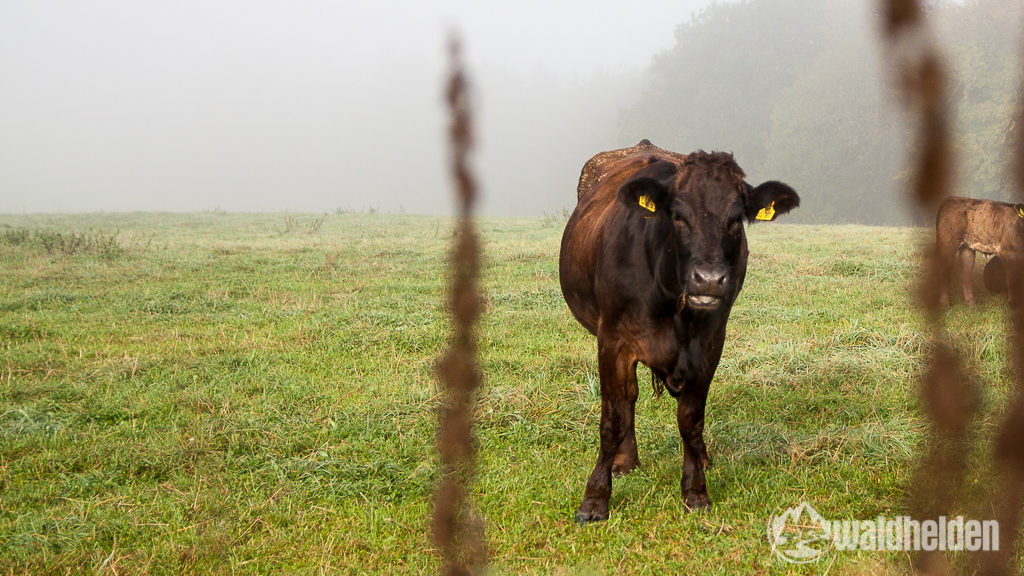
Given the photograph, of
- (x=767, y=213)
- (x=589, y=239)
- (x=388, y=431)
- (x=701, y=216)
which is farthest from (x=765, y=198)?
(x=388, y=431)

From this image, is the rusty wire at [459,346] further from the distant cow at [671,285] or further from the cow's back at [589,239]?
the cow's back at [589,239]

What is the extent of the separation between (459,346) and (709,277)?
321cm

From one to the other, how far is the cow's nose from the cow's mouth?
0.19 ft

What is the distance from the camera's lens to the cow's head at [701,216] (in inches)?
149

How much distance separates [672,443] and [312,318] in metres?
5.10

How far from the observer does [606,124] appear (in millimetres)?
56531

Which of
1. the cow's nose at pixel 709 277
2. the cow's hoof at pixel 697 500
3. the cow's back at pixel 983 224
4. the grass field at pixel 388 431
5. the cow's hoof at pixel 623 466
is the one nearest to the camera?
the cow's nose at pixel 709 277

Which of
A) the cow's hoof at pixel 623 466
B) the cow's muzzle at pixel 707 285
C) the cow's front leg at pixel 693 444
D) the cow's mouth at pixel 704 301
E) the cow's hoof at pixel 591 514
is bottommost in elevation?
the cow's hoof at pixel 591 514

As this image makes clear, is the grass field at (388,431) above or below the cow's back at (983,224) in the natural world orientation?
below

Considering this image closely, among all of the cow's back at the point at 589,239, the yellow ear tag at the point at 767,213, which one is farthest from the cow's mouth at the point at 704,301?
the cow's back at the point at 589,239

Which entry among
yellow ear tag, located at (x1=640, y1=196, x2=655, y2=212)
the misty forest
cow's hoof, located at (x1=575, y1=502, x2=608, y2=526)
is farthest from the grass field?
the misty forest

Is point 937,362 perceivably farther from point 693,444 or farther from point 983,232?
point 983,232

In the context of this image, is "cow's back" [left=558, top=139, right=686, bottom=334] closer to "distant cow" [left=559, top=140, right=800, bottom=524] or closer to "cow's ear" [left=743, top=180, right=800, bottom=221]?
"distant cow" [left=559, top=140, right=800, bottom=524]

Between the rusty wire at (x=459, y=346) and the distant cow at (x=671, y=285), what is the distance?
320 cm
